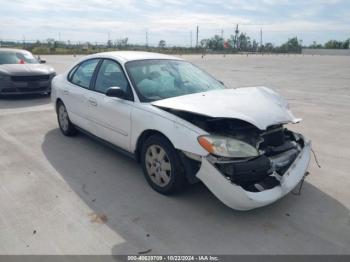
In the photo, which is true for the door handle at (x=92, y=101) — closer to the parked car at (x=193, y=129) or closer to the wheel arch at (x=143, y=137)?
the parked car at (x=193, y=129)

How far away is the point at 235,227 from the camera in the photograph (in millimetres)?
3004

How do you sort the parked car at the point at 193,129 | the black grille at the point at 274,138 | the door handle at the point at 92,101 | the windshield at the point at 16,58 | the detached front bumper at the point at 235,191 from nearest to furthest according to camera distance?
the detached front bumper at the point at 235,191, the parked car at the point at 193,129, the black grille at the point at 274,138, the door handle at the point at 92,101, the windshield at the point at 16,58

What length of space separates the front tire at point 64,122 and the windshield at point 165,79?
198 cm

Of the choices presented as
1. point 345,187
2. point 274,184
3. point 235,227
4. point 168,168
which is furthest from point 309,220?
point 168,168

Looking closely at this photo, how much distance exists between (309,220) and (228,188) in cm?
93

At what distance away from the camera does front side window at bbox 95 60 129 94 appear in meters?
4.14

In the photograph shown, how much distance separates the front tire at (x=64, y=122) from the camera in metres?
5.57

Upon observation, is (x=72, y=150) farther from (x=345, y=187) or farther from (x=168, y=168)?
(x=345, y=187)

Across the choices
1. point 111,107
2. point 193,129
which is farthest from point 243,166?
point 111,107

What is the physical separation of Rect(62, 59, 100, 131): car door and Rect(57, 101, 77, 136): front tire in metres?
0.21

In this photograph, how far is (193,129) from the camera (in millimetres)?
3131

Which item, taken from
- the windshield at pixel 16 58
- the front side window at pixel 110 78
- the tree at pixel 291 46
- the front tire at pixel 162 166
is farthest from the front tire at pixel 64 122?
the tree at pixel 291 46

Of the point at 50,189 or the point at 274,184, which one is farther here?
the point at 50,189

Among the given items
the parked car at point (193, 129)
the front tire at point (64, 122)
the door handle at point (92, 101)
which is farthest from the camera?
the front tire at point (64, 122)
